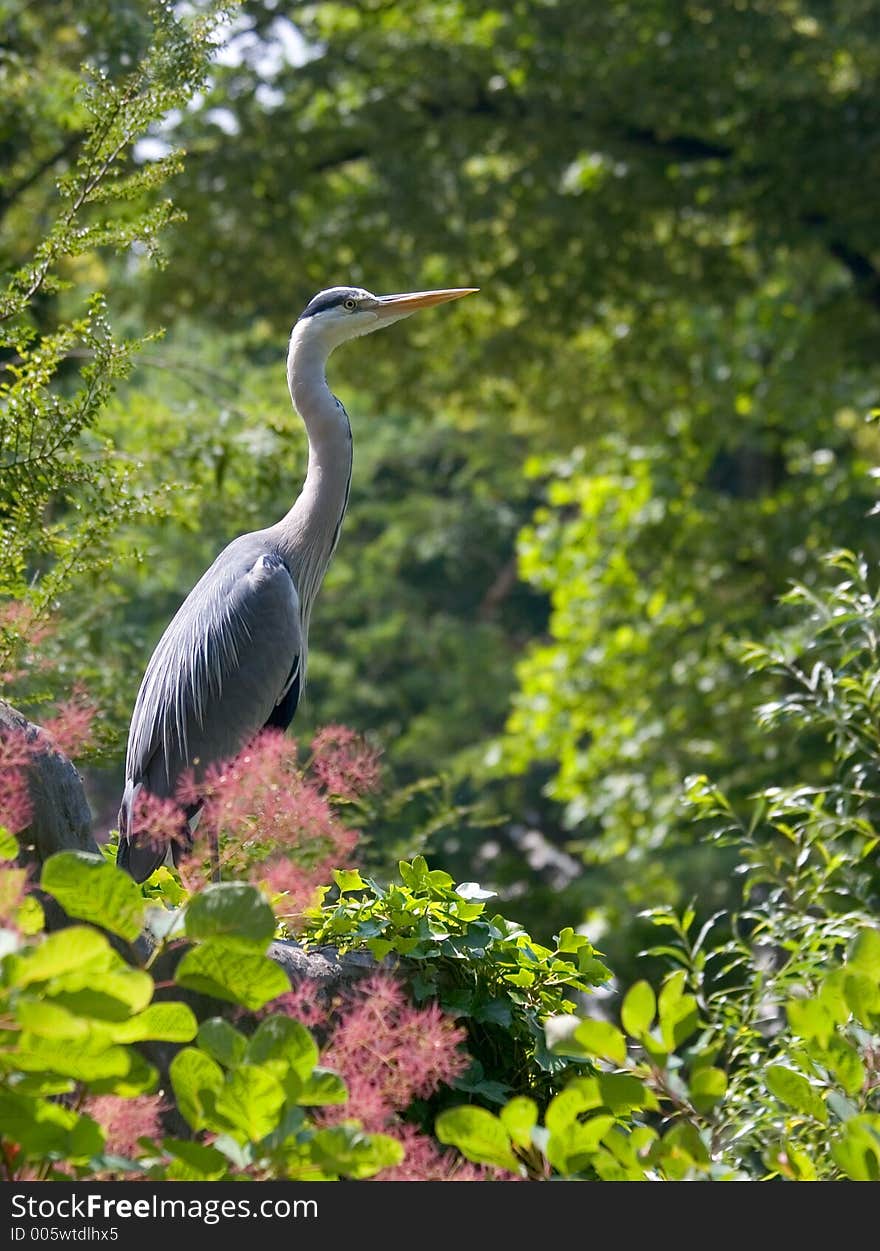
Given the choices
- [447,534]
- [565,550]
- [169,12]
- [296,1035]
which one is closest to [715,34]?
[565,550]

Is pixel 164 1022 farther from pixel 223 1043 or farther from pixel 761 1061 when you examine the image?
pixel 761 1061

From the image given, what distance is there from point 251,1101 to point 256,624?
296cm

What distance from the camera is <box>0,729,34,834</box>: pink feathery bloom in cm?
254

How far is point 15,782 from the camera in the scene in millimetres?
2521

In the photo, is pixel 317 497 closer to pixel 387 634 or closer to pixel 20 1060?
pixel 20 1060

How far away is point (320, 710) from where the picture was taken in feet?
57.3

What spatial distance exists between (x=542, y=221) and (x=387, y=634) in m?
8.34

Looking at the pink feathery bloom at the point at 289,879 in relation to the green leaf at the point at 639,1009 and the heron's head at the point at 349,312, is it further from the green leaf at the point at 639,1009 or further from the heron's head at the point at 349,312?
the heron's head at the point at 349,312

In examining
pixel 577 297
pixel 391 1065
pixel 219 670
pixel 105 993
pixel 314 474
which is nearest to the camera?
pixel 105 993

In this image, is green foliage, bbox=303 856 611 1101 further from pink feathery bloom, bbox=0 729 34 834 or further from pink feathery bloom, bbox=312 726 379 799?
pink feathery bloom, bbox=0 729 34 834

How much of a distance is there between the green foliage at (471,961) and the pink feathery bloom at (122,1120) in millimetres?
1040

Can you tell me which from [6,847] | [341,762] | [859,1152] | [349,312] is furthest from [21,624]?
[349,312]

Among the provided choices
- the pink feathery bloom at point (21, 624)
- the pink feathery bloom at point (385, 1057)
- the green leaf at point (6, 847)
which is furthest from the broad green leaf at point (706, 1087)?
the pink feathery bloom at point (21, 624)
